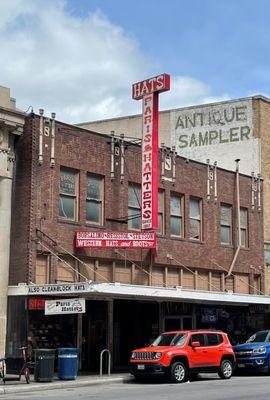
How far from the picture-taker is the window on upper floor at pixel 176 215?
3067 centimetres

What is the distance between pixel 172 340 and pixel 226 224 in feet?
39.3

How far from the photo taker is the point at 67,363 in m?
21.9

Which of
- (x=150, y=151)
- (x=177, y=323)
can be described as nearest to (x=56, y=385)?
(x=150, y=151)

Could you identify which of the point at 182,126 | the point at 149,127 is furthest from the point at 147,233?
the point at 182,126

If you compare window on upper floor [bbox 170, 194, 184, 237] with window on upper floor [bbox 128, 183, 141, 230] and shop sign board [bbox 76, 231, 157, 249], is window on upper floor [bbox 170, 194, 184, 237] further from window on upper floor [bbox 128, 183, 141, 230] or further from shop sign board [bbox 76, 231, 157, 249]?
shop sign board [bbox 76, 231, 157, 249]

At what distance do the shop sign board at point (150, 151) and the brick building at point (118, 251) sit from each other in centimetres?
147

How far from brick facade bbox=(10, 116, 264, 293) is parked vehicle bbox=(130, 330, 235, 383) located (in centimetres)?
489

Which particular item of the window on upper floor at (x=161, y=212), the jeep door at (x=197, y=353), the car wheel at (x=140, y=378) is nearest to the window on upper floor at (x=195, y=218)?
the window on upper floor at (x=161, y=212)

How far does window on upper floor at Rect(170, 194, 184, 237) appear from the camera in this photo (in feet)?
101

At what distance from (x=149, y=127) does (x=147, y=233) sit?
4.18m

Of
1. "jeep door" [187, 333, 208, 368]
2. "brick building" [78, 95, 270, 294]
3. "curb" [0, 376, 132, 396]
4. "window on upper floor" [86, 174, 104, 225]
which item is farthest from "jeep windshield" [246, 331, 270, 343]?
"brick building" [78, 95, 270, 294]

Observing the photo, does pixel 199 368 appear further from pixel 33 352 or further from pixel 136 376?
pixel 33 352

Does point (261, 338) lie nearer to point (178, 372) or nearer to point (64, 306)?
point (178, 372)

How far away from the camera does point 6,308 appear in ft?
79.0
